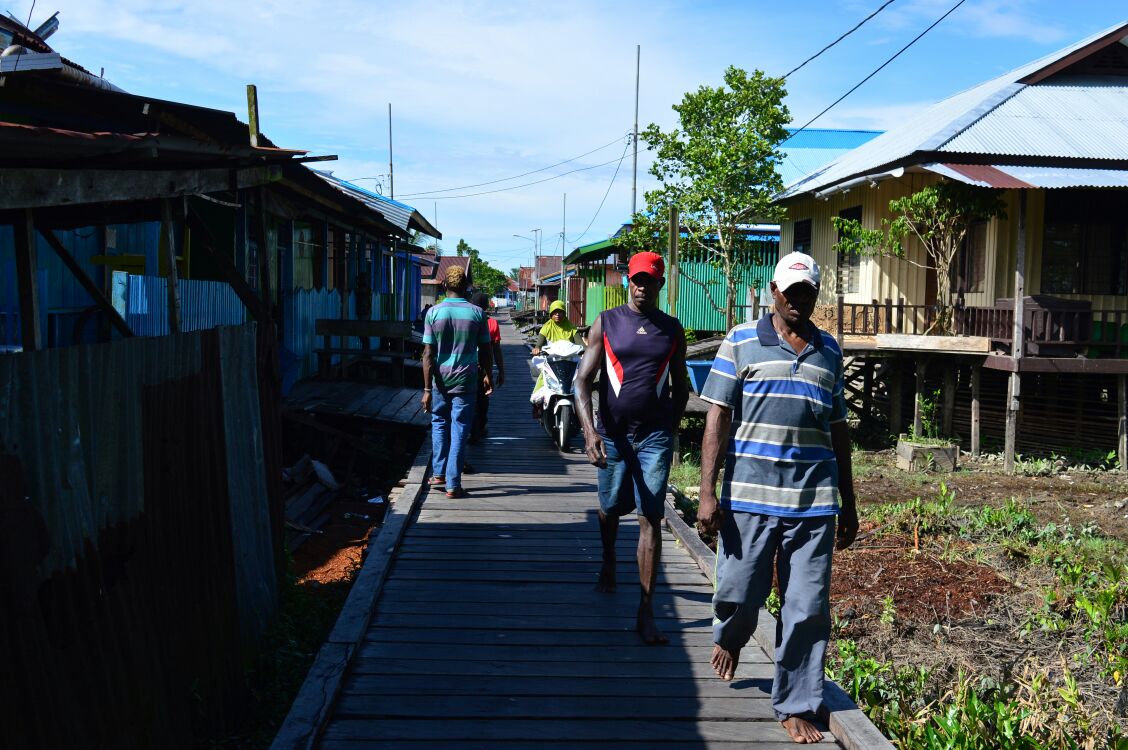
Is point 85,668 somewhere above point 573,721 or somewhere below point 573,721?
above

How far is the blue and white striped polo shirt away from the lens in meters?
4.06

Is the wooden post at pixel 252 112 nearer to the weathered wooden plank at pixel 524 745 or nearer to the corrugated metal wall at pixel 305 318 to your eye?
the weathered wooden plank at pixel 524 745

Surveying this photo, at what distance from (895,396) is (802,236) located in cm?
663

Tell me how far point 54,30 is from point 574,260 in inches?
1002

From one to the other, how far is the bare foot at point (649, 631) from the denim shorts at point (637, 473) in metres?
0.50

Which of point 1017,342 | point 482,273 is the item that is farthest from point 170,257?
point 482,273

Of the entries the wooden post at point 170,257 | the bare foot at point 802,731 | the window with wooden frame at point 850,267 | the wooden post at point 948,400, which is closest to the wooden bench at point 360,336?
the wooden post at point 948,400

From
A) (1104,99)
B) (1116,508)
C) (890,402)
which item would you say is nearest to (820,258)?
(890,402)

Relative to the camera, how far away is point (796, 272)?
409 cm

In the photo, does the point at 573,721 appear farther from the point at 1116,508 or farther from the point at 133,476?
the point at 1116,508

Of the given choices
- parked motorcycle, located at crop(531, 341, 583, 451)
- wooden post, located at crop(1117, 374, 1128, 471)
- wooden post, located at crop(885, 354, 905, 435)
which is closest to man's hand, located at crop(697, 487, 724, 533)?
parked motorcycle, located at crop(531, 341, 583, 451)

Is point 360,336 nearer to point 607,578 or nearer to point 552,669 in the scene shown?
point 607,578

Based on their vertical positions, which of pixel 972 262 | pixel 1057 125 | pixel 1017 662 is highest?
pixel 1057 125

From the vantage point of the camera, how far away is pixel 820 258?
21.8m
